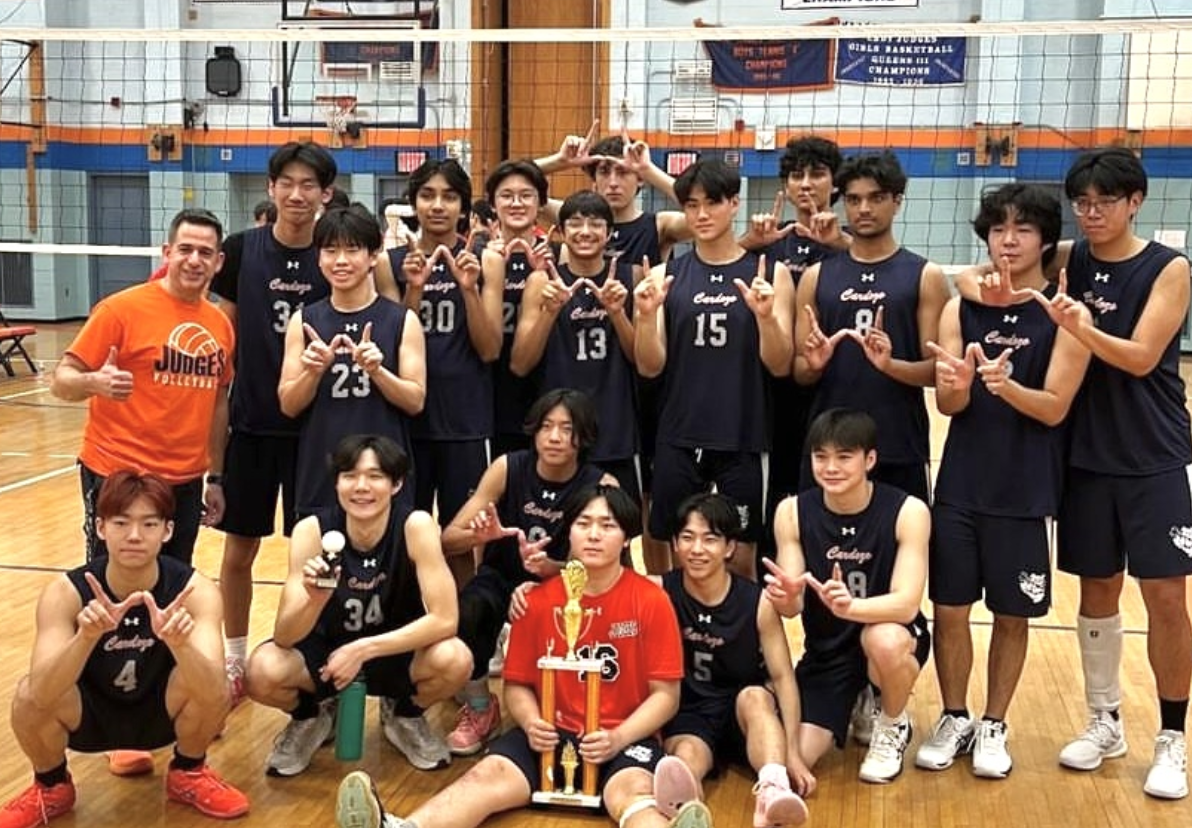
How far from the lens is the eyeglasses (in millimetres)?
3957

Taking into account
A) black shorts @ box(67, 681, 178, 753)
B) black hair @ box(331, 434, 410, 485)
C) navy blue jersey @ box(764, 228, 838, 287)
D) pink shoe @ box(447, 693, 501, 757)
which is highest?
navy blue jersey @ box(764, 228, 838, 287)

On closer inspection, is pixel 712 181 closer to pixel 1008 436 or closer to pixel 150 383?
pixel 1008 436

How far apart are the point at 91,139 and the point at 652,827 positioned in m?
16.7

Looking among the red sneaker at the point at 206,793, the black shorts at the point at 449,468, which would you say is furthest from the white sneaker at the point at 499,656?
the red sneaker at the point at 206,793

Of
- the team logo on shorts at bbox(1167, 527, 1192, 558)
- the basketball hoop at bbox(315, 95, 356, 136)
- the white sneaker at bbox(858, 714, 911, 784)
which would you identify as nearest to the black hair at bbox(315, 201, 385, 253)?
the white sneaker at bbox(858, 714, 911, 784)

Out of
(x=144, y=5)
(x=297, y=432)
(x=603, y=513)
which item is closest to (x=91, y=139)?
(x=144, y=5)

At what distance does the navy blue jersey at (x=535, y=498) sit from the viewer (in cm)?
439

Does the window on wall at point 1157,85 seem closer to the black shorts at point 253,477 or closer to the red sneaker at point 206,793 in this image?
the black shorts at point 253,477

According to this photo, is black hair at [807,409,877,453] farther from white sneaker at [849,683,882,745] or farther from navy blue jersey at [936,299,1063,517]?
white sneaker at [849,683,882,745]

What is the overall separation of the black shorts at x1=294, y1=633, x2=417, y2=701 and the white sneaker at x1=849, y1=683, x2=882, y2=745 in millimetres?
1607

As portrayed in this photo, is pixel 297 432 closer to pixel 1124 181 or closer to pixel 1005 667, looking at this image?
pixel 1005 667

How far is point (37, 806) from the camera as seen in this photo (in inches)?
147

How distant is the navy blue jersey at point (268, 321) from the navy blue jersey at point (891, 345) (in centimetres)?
190

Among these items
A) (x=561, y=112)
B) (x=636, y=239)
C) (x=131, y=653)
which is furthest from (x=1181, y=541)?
(x=561, y=112)
